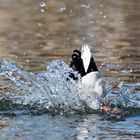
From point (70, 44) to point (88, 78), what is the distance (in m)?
5.50

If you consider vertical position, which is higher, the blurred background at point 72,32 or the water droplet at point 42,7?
the water droplet at point 42,7

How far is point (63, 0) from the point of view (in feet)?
79.0

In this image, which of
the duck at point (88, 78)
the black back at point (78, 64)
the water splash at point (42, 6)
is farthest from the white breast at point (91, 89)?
the water splash at point (42, 6)

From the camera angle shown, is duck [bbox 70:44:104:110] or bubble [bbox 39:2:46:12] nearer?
duck [bbox 70:44:104:110]

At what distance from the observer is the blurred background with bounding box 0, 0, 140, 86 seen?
Result: 1370 centimetres

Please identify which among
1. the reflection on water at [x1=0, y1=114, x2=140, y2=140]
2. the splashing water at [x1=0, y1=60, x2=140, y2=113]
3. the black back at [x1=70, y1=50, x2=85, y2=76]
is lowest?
the reflection on water at [x1=0, y1=114, x2=140, y2=140]

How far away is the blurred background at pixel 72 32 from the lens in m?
13.7

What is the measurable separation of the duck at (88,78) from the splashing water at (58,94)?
0.04 meters

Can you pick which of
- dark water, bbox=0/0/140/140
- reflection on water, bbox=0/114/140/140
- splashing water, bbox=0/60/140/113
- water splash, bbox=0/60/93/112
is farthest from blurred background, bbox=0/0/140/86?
reflection on water, bbox=0/114/140/140

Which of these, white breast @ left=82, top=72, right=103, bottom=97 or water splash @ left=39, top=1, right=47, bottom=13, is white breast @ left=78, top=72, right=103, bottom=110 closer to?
white breast @ left=82, top=72, right=103, bottom=97

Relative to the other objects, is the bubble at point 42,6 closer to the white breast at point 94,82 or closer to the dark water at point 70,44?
the dark water at point 70,44

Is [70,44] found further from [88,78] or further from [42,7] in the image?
[42,7]

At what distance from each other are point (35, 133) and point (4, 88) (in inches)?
110

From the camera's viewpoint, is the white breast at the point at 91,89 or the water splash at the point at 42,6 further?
the water splash at the point at 42,6
